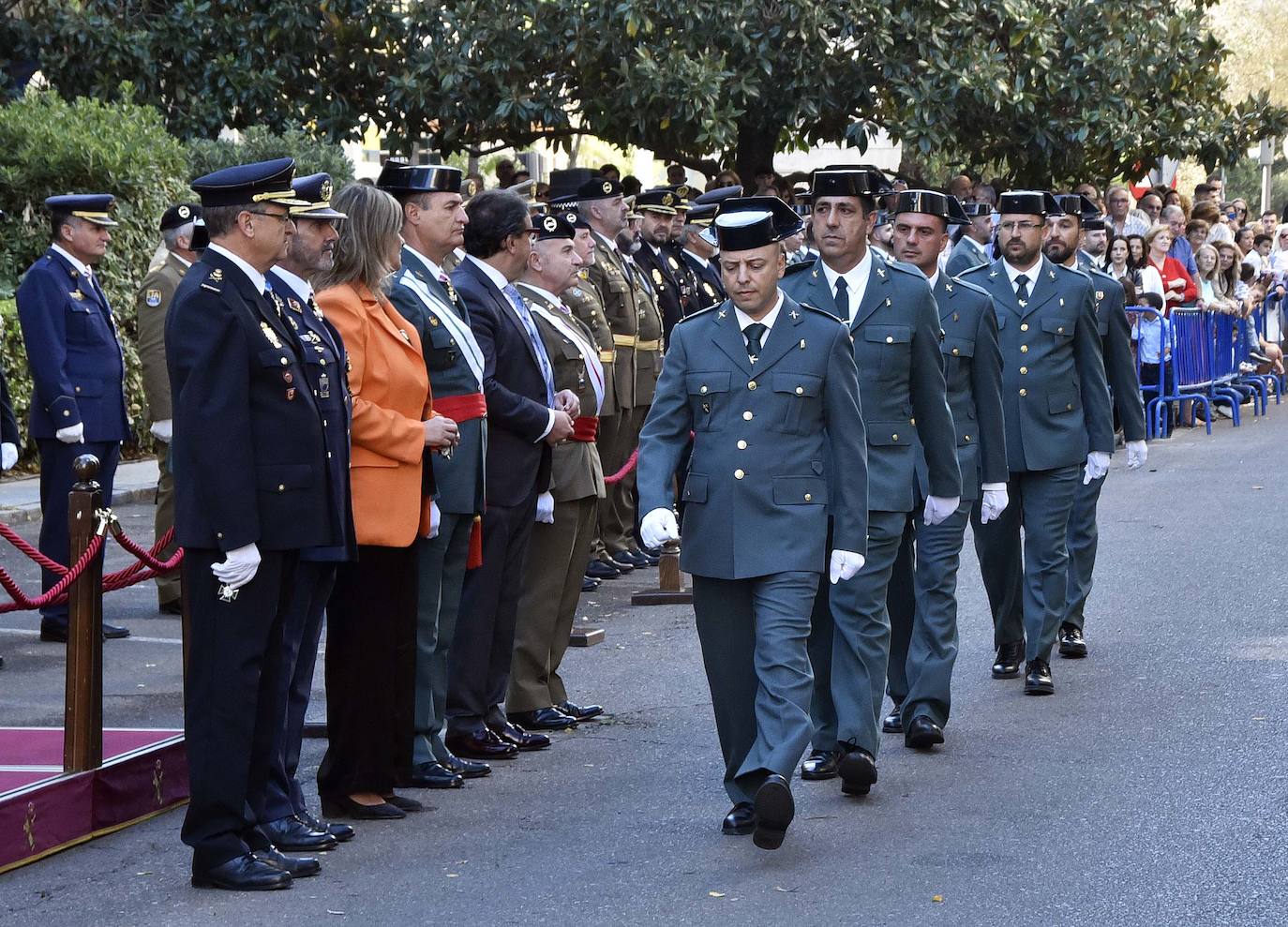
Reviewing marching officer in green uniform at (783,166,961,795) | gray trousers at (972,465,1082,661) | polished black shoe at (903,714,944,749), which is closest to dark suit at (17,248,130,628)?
marching officer in green uniform at (783,166,961,795)

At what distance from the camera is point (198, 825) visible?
568 cm

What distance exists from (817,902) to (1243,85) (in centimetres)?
3811

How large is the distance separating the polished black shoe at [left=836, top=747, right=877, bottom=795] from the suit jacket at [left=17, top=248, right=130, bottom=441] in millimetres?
4752

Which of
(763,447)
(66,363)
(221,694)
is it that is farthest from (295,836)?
(66,363)

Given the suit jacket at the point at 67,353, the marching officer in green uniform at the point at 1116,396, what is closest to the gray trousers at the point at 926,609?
the marching officer in green uniform at the point at 1116,396

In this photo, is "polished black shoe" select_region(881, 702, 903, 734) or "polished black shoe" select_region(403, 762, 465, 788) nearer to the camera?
"polished black shoe" select_region(403, 762, 465, 788)

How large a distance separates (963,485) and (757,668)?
1.85 metres

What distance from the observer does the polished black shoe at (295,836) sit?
603 centimetres

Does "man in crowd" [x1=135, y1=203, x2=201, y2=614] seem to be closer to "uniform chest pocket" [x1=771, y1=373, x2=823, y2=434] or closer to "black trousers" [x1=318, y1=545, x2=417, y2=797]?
"black trousers" [x1=318, y1=545, x2=417, y2=797]

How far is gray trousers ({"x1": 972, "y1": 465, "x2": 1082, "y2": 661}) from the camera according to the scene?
874 cm

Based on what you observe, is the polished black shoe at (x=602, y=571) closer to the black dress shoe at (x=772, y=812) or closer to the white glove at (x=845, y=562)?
the white glove at (x=845, y=562)

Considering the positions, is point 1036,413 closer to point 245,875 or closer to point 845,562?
point 845,562

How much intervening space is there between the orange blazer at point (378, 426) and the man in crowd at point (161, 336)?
154 inches

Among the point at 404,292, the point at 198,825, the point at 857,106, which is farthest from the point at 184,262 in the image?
the point at 857,106
